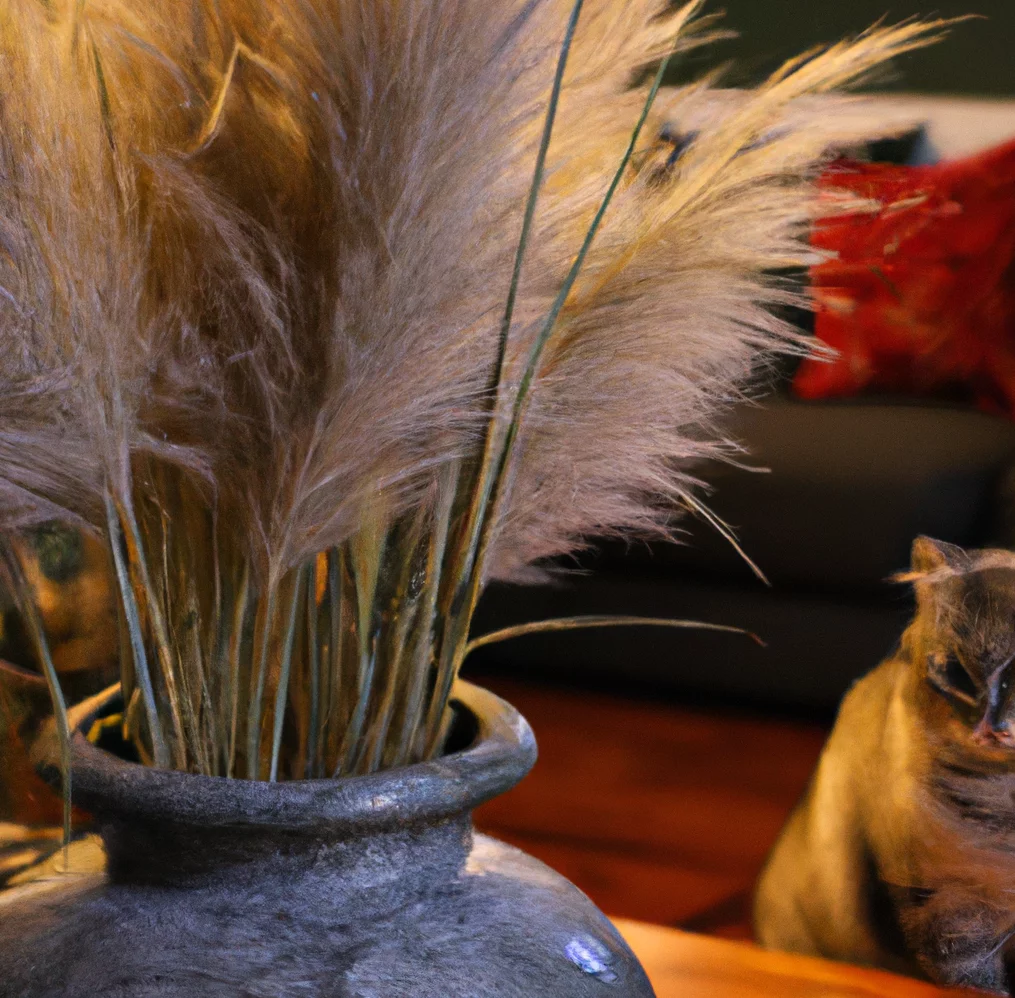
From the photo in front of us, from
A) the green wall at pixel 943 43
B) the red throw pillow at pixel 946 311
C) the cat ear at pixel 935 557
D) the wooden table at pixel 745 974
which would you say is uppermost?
the green wall at pixel 943 43

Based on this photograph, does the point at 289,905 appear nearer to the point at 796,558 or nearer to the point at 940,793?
the point at 940,793

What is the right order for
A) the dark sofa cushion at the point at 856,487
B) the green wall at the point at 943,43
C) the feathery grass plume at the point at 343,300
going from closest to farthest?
the feathery grass plume at the point at 343,300, the dark sofa cushion at the point at 856,487, the green wall at the point at 943,43

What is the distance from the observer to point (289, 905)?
13.1 inches

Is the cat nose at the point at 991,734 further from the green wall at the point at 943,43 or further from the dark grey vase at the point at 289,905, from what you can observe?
the green wall at the point at 943,43

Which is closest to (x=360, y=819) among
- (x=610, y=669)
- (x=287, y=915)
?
(x=287, y=915)

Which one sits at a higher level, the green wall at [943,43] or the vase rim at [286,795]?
the green wall at [943,43]

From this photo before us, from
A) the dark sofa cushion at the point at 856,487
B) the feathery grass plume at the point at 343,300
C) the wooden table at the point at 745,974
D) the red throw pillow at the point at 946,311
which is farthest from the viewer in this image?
the red throw pillow at the point at 946,311

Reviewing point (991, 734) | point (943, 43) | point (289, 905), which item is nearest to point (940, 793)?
point (991, 734)

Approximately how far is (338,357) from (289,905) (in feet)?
0.52

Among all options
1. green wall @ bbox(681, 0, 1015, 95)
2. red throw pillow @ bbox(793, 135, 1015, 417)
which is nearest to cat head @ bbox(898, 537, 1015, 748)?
red throw pillow @ bbox(793, 135, 1015, 417)

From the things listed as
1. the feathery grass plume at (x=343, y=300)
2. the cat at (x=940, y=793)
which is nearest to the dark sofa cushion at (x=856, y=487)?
the cat at (x=940, y=793)

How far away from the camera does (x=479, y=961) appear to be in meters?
0.34

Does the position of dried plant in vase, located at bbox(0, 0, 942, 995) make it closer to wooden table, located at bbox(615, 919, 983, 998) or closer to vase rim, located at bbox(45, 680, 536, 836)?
vase rim, located at bbox(45, 680, 536, 836)

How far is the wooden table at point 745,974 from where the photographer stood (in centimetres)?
51
